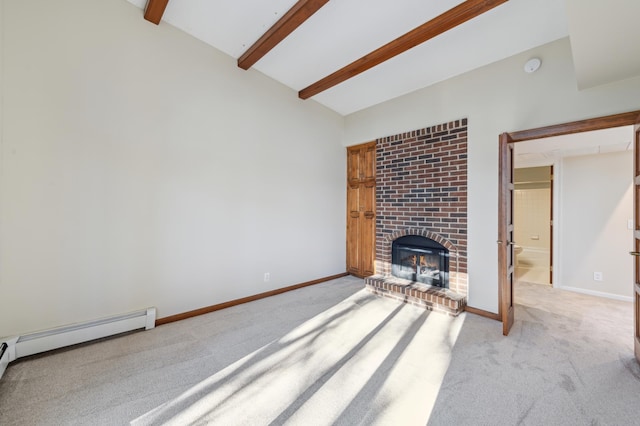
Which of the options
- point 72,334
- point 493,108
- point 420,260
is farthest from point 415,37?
point 72,334

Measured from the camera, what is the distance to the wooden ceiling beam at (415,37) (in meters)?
2.29

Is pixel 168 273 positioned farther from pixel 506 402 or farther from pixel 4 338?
pixel 506 402

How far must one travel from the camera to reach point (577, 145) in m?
3.48

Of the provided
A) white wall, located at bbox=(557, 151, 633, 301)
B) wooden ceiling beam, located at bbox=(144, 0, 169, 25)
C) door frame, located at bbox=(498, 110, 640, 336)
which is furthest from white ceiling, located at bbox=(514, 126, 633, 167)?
wooden ceiling beam, located at bbox=(144, 0, 169, 25)

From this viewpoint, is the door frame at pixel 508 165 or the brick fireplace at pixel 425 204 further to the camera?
the brick fireplace at pixel 425 204

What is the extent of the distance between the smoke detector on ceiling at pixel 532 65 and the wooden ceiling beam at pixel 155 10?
3.65 meters

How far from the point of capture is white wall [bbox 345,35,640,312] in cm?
250

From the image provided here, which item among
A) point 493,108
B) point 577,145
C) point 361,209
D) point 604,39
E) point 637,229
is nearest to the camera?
point 604,39

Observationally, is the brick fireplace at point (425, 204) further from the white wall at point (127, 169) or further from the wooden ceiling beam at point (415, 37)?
the white wall at point (127, 169)

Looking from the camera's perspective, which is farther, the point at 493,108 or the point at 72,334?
the point at 493,108

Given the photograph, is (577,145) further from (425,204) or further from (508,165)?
(425,204)

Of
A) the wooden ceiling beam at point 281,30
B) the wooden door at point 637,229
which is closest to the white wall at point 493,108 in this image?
the wooden door at point 637,229

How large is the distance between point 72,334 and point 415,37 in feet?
14.1

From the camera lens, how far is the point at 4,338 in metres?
2.13
